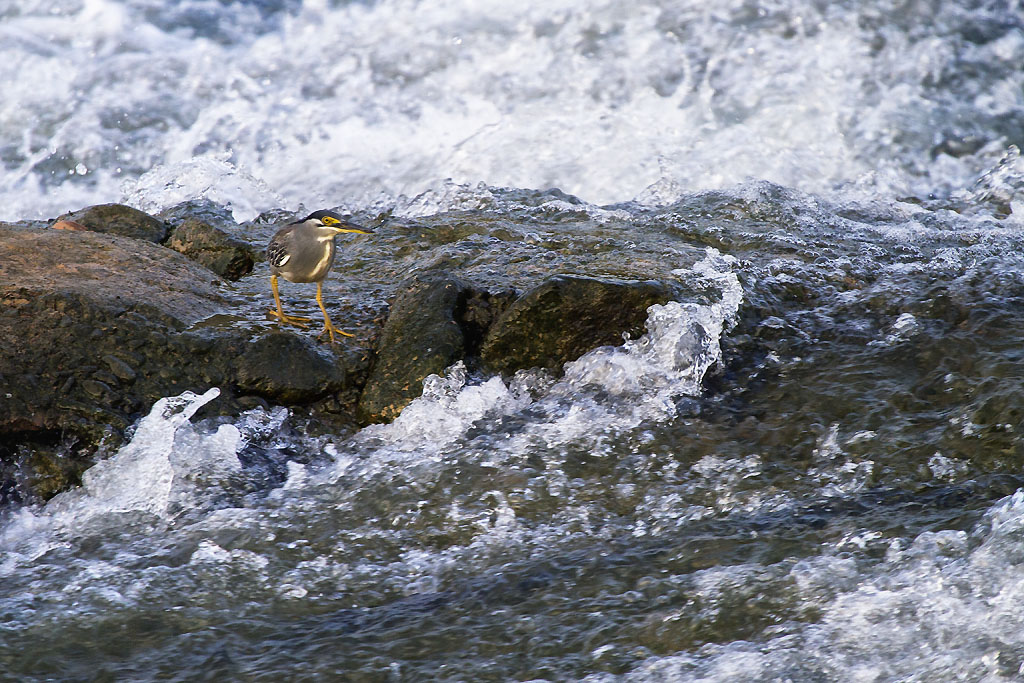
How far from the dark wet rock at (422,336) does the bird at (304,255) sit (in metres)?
0.28

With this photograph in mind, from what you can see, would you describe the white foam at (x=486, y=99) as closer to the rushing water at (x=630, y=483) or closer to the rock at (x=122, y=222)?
the rushing water at (x=630, y=483)

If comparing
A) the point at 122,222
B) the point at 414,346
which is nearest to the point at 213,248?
the point at 122,222

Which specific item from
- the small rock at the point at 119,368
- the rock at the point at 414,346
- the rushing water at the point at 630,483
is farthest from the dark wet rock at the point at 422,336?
the small rock at the point at 119,368

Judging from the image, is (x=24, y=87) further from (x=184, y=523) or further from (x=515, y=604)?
(x=515, y=604)

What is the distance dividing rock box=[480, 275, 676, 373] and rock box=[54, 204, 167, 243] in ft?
7.04

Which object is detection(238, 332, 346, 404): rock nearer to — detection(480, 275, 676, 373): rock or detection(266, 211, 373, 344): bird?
detection(266, 211, 373, 344): bird

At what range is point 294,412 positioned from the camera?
399 centimetres

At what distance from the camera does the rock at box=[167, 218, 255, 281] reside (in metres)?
4.96

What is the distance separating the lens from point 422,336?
4078mm

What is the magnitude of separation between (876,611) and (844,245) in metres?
2.73

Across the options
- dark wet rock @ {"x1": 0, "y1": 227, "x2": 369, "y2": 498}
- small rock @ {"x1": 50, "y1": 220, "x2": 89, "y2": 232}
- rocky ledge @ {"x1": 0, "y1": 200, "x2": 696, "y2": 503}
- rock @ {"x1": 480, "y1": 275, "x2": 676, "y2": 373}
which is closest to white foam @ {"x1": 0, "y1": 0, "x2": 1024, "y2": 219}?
small rock @ {"x1": 50, "y1": 220, "x2": 89, "y2": 232}

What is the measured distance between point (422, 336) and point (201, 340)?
91 cm

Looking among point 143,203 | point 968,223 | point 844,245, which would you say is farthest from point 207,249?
point 968,223

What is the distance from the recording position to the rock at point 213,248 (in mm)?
4965
